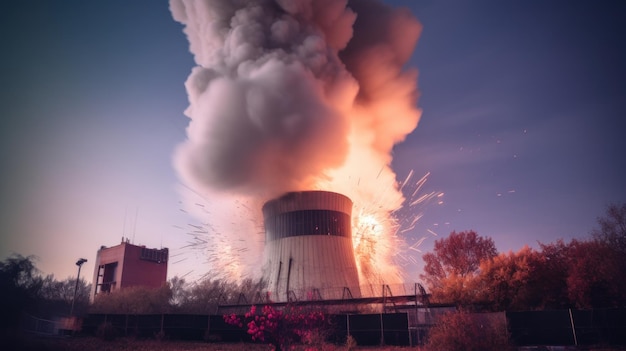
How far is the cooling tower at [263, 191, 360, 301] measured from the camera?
109 feet

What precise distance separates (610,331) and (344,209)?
22068mm

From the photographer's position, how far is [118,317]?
88.4ft

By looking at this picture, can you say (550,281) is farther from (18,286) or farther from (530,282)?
(18,286)

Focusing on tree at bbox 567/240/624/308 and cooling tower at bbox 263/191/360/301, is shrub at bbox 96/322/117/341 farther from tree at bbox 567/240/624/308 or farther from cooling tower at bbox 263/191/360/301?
tree at bbox 567/240/624/308

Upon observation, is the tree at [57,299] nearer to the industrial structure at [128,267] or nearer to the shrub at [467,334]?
the industrial structure at [128,267]

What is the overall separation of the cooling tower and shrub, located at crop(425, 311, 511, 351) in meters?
13.9

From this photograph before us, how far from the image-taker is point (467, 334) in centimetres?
1734

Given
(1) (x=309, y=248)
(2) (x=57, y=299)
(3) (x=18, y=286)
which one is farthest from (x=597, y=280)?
(2) (x=57, y=299)

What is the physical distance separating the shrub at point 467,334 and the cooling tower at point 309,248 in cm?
1387

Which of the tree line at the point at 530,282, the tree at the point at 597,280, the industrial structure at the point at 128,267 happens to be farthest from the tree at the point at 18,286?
the industrial structure at the point at 128,267

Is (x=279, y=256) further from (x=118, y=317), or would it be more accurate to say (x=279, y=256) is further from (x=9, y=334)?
(x=9, y=334)

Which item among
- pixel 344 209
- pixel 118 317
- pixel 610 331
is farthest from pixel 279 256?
pixel 610 331

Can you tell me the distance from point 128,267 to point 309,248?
136ft

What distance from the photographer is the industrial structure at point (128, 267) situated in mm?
63688
